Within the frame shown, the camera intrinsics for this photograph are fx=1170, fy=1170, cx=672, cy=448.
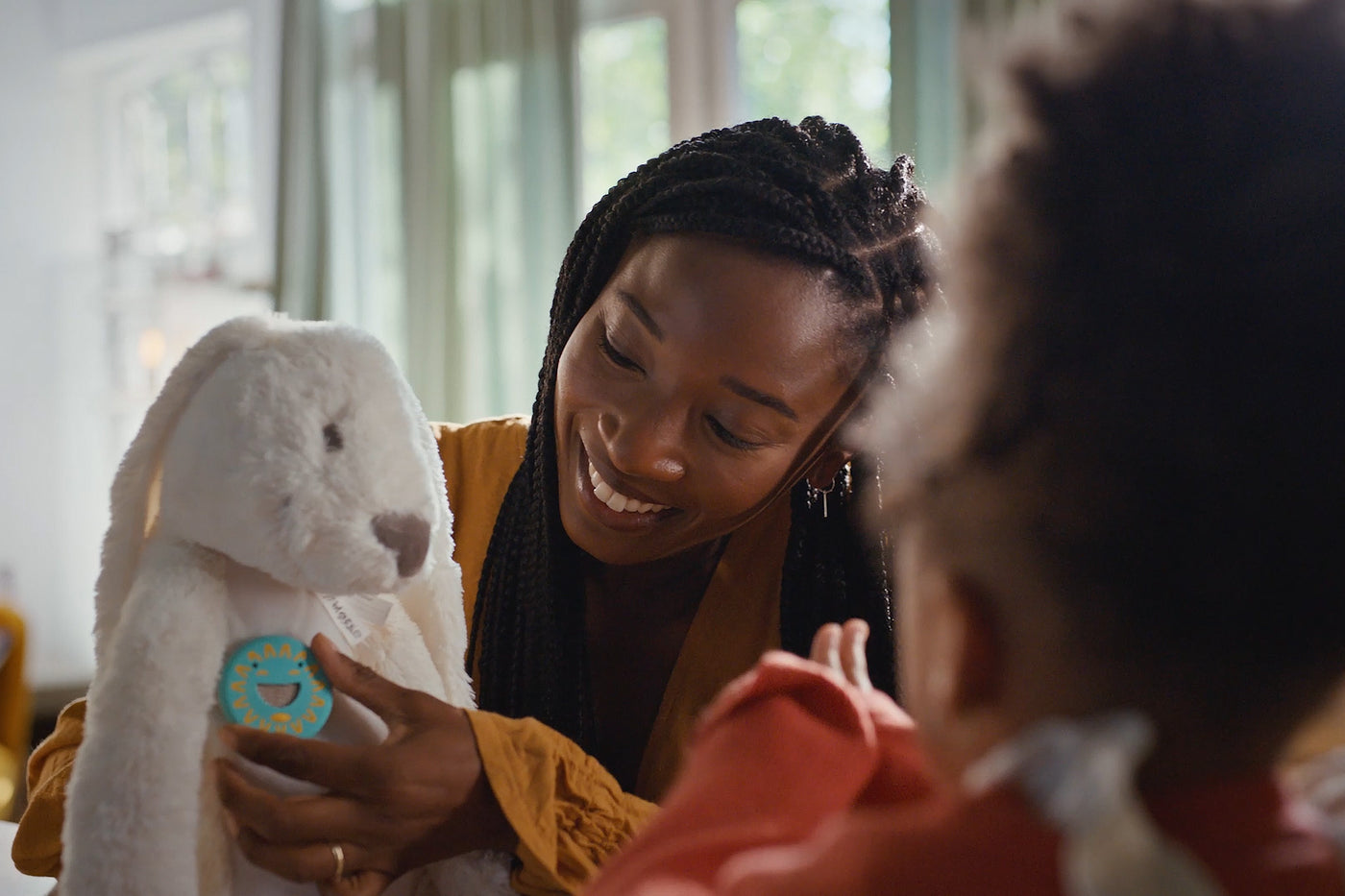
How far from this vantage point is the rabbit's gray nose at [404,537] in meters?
0.81

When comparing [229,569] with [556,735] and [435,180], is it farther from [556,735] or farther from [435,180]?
[435,180]

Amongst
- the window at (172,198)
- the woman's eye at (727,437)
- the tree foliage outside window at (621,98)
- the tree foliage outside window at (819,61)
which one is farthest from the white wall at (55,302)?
the woman's eye at (727,437)

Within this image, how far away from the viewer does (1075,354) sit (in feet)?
1.44

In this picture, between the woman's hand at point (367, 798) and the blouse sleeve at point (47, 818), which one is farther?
the blouse sleeve at point (47, 818)

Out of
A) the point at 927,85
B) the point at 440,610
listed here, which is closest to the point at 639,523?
the point at 440,610

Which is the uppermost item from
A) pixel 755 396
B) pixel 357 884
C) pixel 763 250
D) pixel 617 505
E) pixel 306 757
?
pixel 763 250

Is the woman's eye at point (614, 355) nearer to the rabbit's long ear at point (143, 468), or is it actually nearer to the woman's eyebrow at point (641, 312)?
the woman's eyebrow at point (641, 312)

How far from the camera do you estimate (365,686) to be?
2.62 ft

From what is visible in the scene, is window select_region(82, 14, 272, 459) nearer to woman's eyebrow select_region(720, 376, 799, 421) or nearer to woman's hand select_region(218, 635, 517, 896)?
woman's eyebrow select_region(720, 376, 799, 421)

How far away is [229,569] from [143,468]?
0.32 feet

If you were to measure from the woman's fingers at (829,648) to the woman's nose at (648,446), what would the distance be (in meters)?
0.34

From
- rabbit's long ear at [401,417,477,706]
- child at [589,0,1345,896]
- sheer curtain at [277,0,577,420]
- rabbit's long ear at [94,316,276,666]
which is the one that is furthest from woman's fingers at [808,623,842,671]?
sheer curtain at [277,0,577,420]

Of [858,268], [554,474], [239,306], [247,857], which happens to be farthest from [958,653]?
[239,306]

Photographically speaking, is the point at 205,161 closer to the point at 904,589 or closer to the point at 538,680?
the point at 538,680
